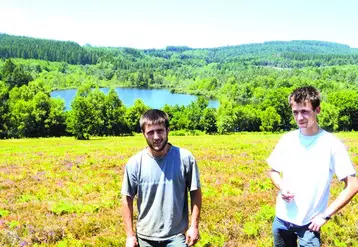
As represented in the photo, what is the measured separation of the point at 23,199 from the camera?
38.8ft

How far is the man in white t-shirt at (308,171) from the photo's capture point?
4.89 m

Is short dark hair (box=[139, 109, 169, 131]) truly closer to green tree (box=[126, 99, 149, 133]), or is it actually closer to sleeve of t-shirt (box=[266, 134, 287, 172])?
sleeve of t-shirt (box=[266, 134, 287, 172])

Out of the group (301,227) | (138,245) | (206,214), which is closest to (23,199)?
(206,214)

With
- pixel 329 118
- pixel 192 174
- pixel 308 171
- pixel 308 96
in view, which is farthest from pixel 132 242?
pixel 329 118

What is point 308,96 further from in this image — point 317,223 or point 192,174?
point 192,174

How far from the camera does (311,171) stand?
502 cm

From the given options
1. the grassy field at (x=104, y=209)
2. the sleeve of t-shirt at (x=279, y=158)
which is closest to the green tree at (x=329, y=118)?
the grassy field at (x=104, y=209)

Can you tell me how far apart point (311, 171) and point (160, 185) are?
2.24 meters

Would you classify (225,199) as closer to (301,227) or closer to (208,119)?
(301,227)

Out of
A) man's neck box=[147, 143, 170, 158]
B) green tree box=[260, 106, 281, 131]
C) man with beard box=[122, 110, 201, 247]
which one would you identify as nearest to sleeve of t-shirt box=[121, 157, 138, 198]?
man with beard box=[122, 110, 201, 247]

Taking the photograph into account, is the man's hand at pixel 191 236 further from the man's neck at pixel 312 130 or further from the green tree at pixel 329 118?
the green tree at pixel 329 118

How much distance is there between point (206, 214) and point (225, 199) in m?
1.46

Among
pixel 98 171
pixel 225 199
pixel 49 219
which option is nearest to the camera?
pixel 49 219

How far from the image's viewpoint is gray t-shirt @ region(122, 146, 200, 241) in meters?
5.11
